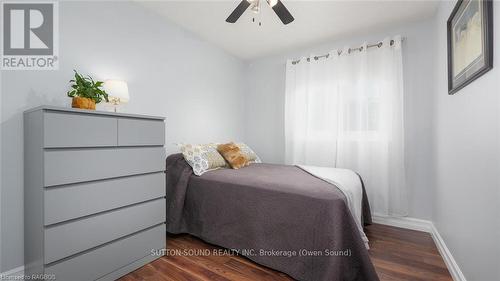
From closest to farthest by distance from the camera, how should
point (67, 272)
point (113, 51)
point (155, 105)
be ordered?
point (67, 272), point (113, 51), point (155, 105)

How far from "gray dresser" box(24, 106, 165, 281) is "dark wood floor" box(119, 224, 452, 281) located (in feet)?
0.64

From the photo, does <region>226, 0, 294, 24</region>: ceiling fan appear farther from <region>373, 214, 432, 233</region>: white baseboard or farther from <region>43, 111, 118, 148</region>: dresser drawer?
<region>373, 214, 432, 233</region>: white baseboard

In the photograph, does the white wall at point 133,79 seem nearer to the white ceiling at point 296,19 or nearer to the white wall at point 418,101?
the white ceiling at point 296,19

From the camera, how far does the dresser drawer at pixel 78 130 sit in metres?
1.32

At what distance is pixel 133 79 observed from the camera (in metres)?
2.34

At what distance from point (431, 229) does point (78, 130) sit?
3.45 meters

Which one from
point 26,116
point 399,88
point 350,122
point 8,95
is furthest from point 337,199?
point 8,95

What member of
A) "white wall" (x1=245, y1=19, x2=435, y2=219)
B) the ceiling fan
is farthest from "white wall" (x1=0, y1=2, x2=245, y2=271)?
"white wall" (x1=245, y1=19, x2=435, y2=219)

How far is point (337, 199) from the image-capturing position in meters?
1.50

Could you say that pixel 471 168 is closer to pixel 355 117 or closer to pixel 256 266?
pixel 355 117

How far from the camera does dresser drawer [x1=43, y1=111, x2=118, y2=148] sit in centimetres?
132

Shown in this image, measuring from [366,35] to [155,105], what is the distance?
110 inches

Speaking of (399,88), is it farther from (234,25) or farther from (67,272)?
(67,272)

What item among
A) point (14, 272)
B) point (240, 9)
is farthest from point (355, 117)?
point (14, 272)
